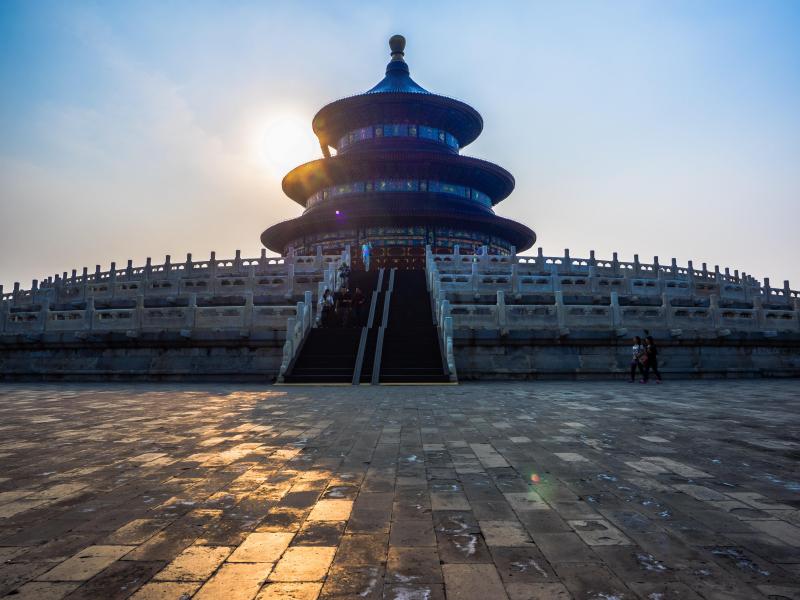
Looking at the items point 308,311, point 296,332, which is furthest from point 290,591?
point 308,311

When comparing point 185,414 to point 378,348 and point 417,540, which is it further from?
point 378,348

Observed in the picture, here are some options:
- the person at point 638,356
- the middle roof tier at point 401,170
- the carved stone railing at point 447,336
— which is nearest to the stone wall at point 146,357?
the carved stone railing at point 447,336

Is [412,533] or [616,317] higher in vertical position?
[616,317]

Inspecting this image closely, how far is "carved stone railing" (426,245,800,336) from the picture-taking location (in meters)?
15.6

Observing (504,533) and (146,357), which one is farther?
(146,357)

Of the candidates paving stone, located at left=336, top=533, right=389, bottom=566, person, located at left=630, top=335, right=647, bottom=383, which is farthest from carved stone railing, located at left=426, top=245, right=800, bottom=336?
paving stone, located at left=336, top=533, right=389, bottom=566

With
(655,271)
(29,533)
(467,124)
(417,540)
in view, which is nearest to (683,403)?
(417,540)

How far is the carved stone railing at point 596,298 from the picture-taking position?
616 inches

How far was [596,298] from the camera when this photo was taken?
749 inches

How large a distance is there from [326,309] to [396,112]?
27.5 metres

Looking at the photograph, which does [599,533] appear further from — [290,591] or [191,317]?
[191,317]

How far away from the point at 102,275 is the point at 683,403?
2641 cm

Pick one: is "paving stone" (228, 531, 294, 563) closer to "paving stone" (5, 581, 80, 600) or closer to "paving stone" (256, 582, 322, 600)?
"paving stone" (256, 582, 322, 600)

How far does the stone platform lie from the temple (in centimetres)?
2703
